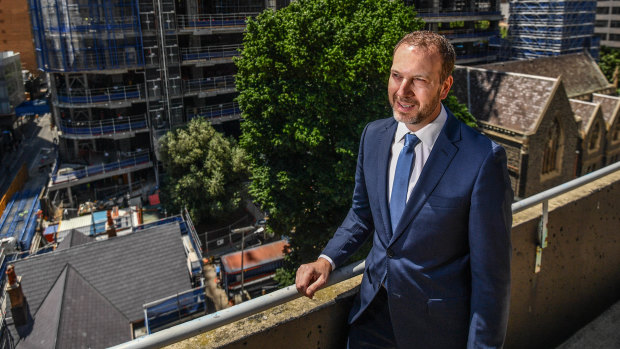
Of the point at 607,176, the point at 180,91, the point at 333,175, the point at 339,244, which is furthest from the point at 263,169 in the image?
the point at 180,91

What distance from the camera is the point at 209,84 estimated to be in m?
45.0

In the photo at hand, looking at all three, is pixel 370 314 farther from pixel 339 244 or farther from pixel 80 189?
pixel 80 189

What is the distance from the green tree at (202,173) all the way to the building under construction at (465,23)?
30.2m

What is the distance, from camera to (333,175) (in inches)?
863

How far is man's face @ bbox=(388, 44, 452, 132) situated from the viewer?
3.33 metres

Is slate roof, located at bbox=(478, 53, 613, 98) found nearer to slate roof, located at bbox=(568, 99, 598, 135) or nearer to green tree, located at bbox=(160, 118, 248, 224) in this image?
slate roof, located at bbox=(568, 99, 598, 135)

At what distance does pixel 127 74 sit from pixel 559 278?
42.3m

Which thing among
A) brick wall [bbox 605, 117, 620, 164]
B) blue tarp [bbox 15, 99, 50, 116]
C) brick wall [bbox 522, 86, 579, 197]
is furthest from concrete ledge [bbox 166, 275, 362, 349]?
blue tarp [bbox 15, 99, 50, 116]

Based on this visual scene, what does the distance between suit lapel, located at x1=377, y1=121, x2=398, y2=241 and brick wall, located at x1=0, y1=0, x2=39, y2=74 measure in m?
79.4

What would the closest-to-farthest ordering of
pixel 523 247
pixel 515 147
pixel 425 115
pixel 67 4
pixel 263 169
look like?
pixel 425 115 → pixel 523 247 → pixel 263 169 → pixel 515 147 → pixel 67 4

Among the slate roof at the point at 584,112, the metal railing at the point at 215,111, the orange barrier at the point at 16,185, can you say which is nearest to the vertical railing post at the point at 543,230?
the slate roof at the point at 584,112

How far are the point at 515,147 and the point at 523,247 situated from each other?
103 ft

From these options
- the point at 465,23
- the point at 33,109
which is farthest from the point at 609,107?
the point at 33,109

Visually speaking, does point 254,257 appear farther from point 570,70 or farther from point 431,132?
point 570,70
